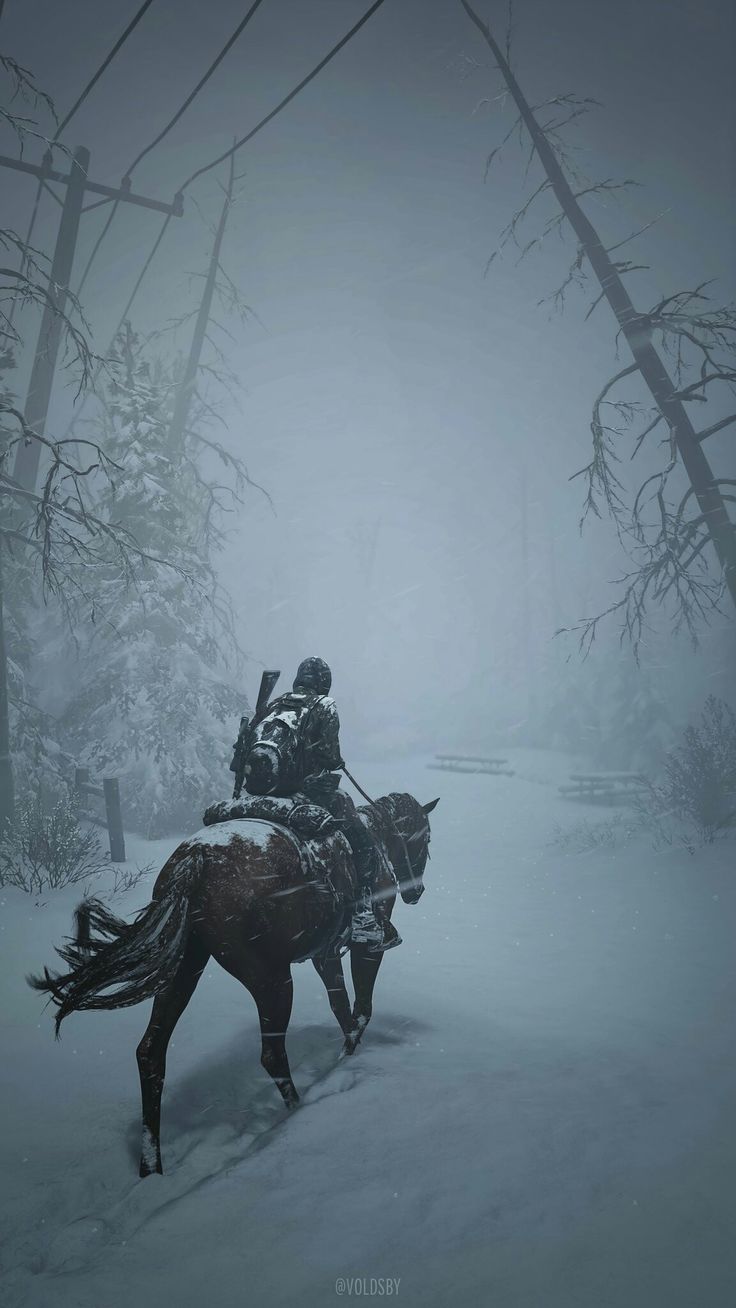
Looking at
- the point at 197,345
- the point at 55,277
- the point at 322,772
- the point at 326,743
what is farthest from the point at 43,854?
the point at 197,345

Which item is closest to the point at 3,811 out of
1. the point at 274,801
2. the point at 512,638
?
the point at 274,801

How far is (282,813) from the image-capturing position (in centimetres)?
461

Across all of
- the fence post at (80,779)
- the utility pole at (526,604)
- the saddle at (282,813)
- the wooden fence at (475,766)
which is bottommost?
the wooden fence at (475,766)

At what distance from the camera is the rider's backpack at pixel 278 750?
4.77m

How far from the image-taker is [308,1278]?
304cm

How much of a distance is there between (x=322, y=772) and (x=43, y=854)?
274 inches

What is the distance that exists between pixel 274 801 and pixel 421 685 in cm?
4527

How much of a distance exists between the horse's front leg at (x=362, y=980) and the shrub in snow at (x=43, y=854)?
575cm

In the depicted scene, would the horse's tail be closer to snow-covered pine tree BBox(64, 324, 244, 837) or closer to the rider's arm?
the rider's arm

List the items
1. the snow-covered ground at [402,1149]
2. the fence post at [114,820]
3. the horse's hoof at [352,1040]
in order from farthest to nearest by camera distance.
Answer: the fence post at [114,820]
the horse's hoof at [352,1040]
the snow-covered ground at [402,1149]

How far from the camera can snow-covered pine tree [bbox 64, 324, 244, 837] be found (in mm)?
14484

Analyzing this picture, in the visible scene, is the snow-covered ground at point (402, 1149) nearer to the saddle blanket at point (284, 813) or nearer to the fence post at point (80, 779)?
the saddle blanket at point (284, 813)

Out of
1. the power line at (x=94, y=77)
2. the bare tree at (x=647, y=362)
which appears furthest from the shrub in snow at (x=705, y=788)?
the power line at (x=94, y=77)

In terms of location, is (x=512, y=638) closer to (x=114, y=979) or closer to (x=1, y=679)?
(x=1, y=679)
